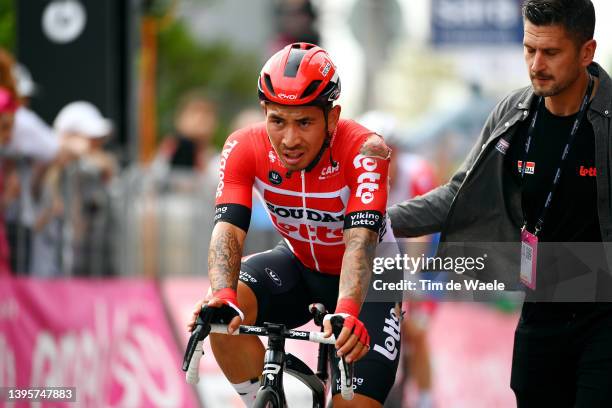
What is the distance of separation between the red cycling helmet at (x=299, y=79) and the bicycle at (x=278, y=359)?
39.5 inches

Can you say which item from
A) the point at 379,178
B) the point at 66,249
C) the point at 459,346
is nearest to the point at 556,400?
the point at 379,178

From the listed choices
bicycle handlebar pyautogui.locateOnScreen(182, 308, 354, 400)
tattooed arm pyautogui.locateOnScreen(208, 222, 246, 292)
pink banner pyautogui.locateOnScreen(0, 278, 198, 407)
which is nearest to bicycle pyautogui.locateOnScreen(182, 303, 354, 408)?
bicycle handlebar pyautogui.locateOnScreen(182, 308, 354, 400)

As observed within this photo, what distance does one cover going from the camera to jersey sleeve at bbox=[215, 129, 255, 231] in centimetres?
650

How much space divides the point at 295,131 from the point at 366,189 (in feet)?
1.49

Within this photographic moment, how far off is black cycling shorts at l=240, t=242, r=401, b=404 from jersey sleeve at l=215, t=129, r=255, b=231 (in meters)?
0.49

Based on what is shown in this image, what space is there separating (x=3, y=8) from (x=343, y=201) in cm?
1037

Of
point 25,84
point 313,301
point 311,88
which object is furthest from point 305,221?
point 25,84

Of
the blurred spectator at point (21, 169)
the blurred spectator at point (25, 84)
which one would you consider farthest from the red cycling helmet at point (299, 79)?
the blurred spectator at point (25, 84)

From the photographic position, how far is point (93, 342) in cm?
1182

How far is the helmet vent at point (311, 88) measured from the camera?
627 cm

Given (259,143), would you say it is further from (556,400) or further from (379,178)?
(556,400)

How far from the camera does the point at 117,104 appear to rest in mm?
14188

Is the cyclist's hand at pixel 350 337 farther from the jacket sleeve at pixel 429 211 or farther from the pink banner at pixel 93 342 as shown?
the pink banner at pixel 93 342

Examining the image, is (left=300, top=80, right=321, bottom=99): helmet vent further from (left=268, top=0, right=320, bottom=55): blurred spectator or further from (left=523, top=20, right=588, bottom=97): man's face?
(left=268, top=0, right=320, bottom=55): blurred spectator
